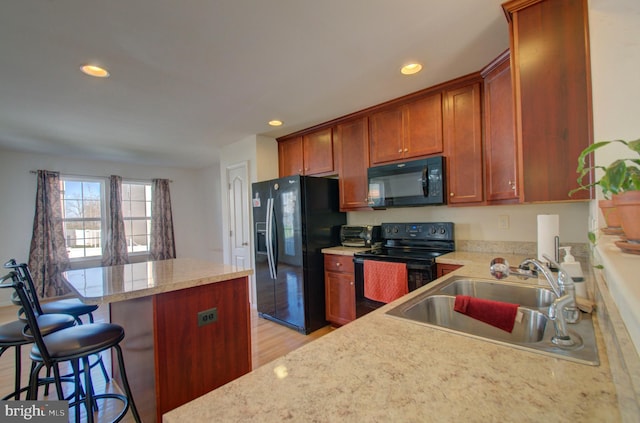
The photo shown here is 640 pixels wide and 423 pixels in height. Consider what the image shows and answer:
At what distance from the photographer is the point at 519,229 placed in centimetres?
232

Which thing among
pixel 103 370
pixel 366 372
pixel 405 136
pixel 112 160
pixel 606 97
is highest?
pixel 112 160

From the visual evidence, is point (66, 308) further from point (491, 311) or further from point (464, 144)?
point (464, 144)

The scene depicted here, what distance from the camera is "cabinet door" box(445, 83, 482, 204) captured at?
7.36 feet

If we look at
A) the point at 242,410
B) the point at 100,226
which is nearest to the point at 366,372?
the point at 242,410

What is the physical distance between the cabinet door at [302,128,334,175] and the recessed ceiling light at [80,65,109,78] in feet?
6.60

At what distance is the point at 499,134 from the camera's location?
2.07 meters

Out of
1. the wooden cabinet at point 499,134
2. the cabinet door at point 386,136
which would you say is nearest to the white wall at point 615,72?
the wooden cabinet at point 499,134

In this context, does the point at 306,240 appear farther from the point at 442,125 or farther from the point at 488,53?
the point at 488,53

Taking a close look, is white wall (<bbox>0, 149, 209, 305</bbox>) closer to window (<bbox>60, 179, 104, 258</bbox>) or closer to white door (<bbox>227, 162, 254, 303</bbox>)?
window (<bbox>60, 179, 104, 258</bbox>)

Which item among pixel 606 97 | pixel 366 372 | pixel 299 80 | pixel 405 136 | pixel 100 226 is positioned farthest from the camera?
pixel 100 226

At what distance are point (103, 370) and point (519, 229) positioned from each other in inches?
136

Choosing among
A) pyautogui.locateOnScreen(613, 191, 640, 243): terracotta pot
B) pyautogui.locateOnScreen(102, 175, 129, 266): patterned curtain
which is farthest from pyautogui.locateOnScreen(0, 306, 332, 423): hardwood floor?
pyautogui.locateOnScreen(613, 191, 640, 243): terracotta pot

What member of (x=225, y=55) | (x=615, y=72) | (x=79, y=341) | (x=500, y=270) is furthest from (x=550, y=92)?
(x=79, y=341)

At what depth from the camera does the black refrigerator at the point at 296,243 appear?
2.93 m
